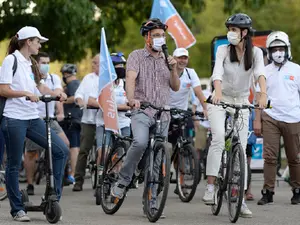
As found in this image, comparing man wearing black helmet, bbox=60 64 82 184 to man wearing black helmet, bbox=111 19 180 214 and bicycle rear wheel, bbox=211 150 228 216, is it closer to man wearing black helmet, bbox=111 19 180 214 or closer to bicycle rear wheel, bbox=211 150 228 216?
bicycle rear wheel, bbox=211 150 228 216

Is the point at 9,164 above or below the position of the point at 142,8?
below

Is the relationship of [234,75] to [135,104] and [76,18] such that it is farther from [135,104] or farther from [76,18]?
[76,18]

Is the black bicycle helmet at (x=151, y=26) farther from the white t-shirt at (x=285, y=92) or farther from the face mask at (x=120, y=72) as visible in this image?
the face mask at (x=120, y=72)

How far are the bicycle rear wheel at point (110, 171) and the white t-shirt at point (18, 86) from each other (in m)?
1.48

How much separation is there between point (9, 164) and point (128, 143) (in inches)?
67.0

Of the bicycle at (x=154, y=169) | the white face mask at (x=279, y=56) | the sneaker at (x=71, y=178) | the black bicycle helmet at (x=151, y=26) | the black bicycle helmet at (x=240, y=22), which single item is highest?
the black bicycle helmet at (x=240, y=22)

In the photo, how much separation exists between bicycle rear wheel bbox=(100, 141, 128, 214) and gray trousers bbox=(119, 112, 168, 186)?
0.59 meters

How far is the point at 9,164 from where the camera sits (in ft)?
33.9

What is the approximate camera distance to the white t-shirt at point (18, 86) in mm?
10203

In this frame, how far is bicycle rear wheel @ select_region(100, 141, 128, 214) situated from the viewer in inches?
452

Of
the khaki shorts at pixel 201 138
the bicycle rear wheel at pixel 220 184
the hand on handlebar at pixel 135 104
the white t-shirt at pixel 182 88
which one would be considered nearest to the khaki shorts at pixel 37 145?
the white t-shirt at pixel 182 88

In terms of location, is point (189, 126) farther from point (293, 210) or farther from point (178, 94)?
point (293, 210)

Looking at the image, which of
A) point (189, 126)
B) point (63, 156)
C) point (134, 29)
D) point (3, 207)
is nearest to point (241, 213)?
point (63, 156)

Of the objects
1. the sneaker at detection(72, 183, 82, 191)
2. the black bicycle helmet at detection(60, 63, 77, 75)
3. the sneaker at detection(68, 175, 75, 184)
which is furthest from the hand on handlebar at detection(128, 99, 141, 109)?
the black bicycle helmet at detection(60, 63, 77, 75)
